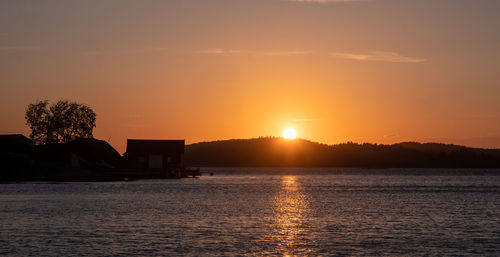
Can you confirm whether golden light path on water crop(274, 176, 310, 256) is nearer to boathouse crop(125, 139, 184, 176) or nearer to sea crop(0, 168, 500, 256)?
sea crop(0, 168, 500, 256)

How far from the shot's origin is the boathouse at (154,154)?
15038 cm

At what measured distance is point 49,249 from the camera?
3575cm

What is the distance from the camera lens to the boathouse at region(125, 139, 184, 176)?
493 ft

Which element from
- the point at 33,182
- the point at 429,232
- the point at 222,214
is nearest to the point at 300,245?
the point at 429,232

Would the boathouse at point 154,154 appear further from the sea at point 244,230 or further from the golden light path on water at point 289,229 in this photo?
the golden light path on water at point 289,229

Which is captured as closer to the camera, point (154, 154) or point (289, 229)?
point (289, 229)

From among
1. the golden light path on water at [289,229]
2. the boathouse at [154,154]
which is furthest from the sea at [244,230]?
the boathouse at [154,154]

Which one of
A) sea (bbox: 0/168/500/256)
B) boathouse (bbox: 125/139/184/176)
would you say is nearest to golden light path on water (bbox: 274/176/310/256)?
sea (bbox: 0/168/500/256)

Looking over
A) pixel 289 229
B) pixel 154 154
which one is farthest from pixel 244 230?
pixel 154 154

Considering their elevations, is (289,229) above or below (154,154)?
below

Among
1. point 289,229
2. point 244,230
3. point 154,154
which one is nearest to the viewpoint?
point 244,230

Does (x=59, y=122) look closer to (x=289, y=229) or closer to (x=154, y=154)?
(x=154, y=154)

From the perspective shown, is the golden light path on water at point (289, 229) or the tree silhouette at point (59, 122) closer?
the golden light path on water at point (289, 229)

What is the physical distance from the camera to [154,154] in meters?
151
